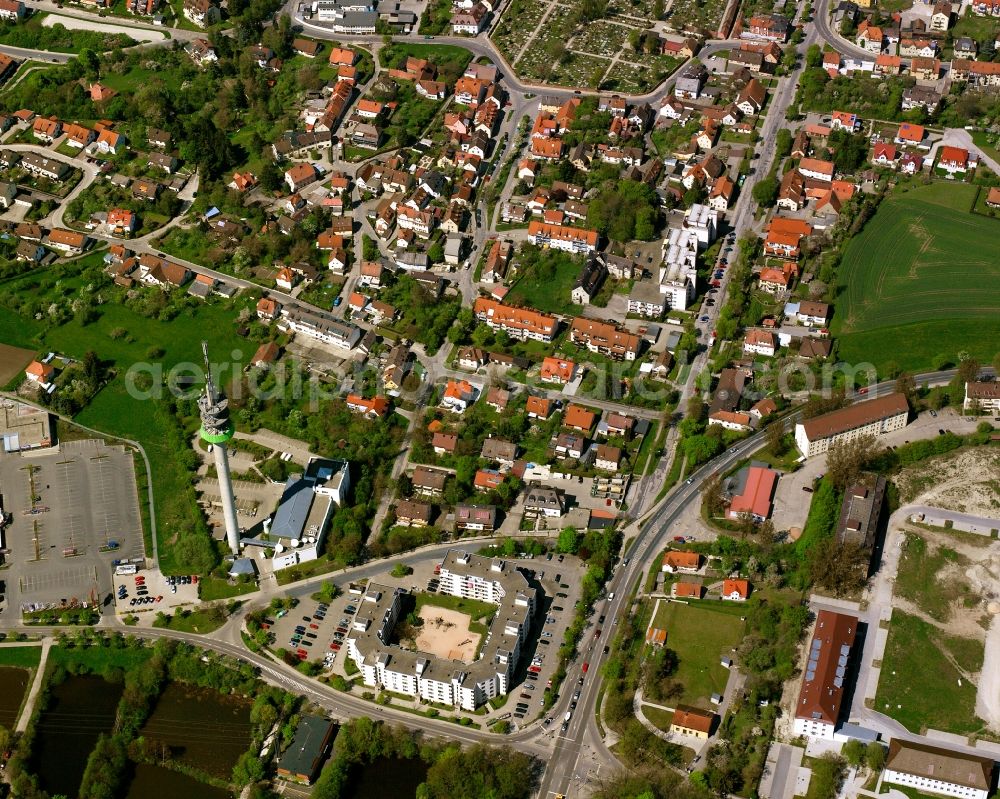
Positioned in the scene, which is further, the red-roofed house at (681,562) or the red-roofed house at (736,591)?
the red-roofed house at (681,562)

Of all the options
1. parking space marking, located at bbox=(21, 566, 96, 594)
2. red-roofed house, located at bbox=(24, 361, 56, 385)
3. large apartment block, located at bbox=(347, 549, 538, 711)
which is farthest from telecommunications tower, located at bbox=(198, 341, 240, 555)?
red-roofed house, located at bbox=(24, 361, 56, 385)

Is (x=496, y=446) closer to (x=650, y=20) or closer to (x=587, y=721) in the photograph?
(x=587, y=721)

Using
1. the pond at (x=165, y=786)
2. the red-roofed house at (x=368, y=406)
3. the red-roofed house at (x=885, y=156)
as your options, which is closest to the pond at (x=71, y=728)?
the pond at (x=165, y=786)

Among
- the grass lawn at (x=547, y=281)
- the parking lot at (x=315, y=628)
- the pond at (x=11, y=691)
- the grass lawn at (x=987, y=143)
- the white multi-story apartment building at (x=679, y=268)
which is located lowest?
the pond at (x=11, y=691)

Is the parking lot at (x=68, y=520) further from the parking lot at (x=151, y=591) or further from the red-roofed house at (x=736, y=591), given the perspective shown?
the red-roofed house at (x=736, y=591)

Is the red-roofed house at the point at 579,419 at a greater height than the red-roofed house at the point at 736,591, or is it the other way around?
the red-roofed house at the point at 579,419

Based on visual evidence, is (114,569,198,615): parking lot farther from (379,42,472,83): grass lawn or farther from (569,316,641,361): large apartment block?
(379,42,472,83): grass lawn
